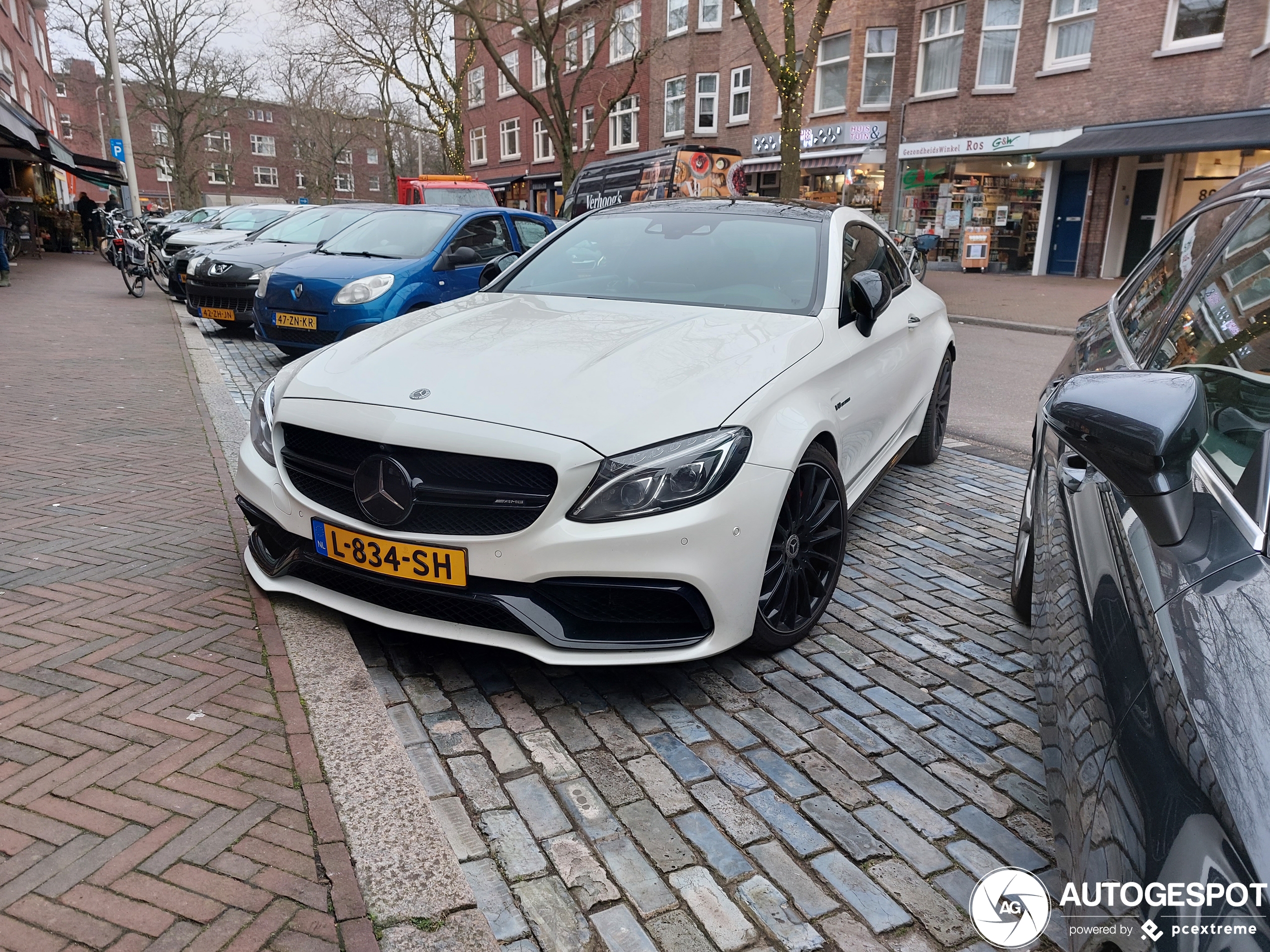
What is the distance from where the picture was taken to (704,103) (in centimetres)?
3200

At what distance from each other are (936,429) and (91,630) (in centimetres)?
482

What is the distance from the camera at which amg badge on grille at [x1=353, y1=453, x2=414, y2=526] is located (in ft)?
9.37

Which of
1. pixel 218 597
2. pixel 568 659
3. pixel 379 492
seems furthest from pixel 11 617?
pixel 568 659

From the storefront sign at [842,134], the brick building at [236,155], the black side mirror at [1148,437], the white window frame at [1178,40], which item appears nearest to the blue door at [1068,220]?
the white window frame at [1178,40]

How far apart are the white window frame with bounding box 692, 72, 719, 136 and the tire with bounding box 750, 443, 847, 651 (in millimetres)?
30999

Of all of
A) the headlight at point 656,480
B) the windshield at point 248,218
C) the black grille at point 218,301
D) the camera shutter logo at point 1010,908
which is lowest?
the camera shutter logo at point 1010,908

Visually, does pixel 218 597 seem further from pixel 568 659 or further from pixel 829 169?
pixel 829 169

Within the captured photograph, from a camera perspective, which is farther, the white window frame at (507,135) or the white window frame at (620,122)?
the white window frame at (507,135)


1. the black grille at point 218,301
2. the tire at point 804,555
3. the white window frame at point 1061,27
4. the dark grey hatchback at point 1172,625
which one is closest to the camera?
the dark grey hatchback at point 1172,625

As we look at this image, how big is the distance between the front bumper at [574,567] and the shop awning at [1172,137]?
62.7 feet

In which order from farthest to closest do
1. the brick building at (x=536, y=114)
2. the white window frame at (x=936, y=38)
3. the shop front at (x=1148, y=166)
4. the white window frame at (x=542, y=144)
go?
the white window frame at (x=542, y=144) < the brick building at (x=536, y=114) < the white window frame at (x=936, y=38) < the shop front at (x=1148, y=166)

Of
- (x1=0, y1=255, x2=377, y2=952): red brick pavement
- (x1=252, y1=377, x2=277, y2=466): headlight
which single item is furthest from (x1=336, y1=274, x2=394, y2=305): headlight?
(x1=252, y1=377, x2=277, y2=466): headlight

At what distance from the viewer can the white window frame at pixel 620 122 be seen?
3541 cm

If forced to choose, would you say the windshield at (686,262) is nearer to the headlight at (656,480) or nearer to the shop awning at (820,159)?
the headlight at (656,480)
